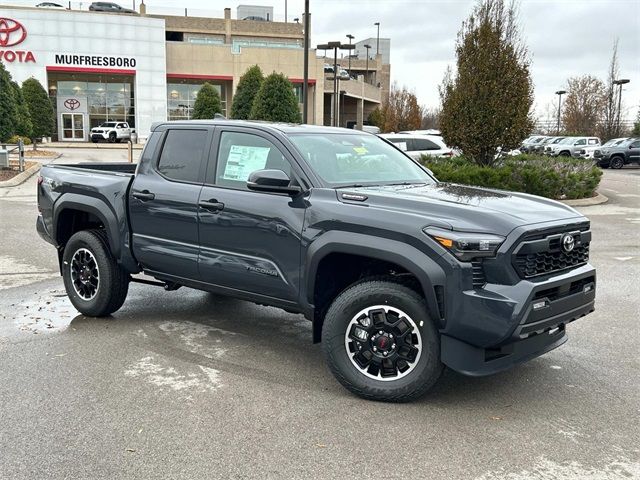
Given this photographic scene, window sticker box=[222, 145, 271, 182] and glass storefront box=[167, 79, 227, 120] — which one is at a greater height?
glass storefront box=[167, 79, 227, 120]

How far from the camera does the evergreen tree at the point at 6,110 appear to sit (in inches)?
926

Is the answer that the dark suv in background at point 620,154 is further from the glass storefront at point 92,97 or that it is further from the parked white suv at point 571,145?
the glass storefront at point 92,97

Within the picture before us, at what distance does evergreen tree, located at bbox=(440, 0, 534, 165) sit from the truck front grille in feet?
40.6

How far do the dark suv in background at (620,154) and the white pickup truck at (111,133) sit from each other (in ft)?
111

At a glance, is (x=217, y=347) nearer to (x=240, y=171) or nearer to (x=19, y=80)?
(x=240, y=171)

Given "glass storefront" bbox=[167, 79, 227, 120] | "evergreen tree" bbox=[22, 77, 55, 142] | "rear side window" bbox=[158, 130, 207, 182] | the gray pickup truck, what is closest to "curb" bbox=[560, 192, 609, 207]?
the gray pickup truck

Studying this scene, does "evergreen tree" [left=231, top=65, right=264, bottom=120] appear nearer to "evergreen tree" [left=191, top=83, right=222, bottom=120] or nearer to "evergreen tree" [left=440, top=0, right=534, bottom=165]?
"evergreen tree" [left=191, top=83, right=222, bottom=120]

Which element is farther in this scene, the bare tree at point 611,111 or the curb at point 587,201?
the bare tree at point 611,111

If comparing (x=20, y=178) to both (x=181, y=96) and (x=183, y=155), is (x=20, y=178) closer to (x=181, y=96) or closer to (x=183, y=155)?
(x=183, y=155)

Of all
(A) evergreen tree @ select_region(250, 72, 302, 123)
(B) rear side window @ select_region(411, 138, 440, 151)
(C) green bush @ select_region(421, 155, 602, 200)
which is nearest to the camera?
(C) green bush @ select_region(421, 155, 602, 200)

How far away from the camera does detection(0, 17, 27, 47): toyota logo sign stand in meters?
49.3

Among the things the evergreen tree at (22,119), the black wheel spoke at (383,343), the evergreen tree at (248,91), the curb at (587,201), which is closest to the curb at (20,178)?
the evergreen tree at (22,119)

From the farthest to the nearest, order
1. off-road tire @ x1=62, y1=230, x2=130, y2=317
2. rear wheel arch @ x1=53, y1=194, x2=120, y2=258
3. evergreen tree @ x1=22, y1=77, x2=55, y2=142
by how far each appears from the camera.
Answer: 1. evergreen tree @ x1=22, y1=77, x2=55, y2=142
2. off-road tire @ x1=62, y1=230, x2=130, y2=317
3. rear wheel arch @ x1=53, y1=194, x2=120, y2=258

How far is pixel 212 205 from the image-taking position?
5207 mm
